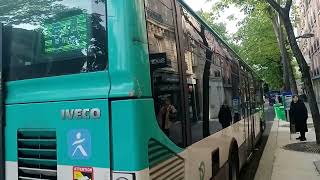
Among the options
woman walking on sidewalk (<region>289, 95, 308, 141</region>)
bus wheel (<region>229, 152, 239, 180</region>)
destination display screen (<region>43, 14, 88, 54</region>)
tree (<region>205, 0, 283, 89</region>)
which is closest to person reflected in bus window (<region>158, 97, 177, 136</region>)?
destination display screen (<region>43, 14, 88, 54</region>)

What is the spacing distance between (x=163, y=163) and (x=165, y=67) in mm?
782

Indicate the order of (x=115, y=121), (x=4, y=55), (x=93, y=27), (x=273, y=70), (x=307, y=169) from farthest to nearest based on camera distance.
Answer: (x=273, y=70)
(x=307, y=169)
(x=4, y=55)
(x=93, y=27)
(x=115, y=121)

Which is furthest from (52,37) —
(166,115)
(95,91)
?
(166,115)

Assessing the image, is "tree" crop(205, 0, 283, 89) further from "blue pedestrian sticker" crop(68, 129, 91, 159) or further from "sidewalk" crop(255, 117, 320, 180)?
"blue pedestrian sticker" crop(68, 129, 91, 159)

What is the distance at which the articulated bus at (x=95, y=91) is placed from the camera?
9.64 ft

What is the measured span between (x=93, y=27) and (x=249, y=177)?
25.0 feet

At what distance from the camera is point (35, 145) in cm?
331

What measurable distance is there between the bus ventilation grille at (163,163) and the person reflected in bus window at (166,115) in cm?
17

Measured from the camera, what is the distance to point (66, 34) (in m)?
3.28

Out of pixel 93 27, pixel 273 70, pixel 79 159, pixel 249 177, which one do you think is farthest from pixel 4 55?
pixel 273 70

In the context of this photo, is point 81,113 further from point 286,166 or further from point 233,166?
point 286,166

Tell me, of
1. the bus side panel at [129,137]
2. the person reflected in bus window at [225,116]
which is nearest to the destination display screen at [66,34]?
the bus side panel at [129,137]

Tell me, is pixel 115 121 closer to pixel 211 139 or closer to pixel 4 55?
pixel 4 55

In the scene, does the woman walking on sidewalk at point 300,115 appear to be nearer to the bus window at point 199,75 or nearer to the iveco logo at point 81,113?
the bus window at point 199,75
